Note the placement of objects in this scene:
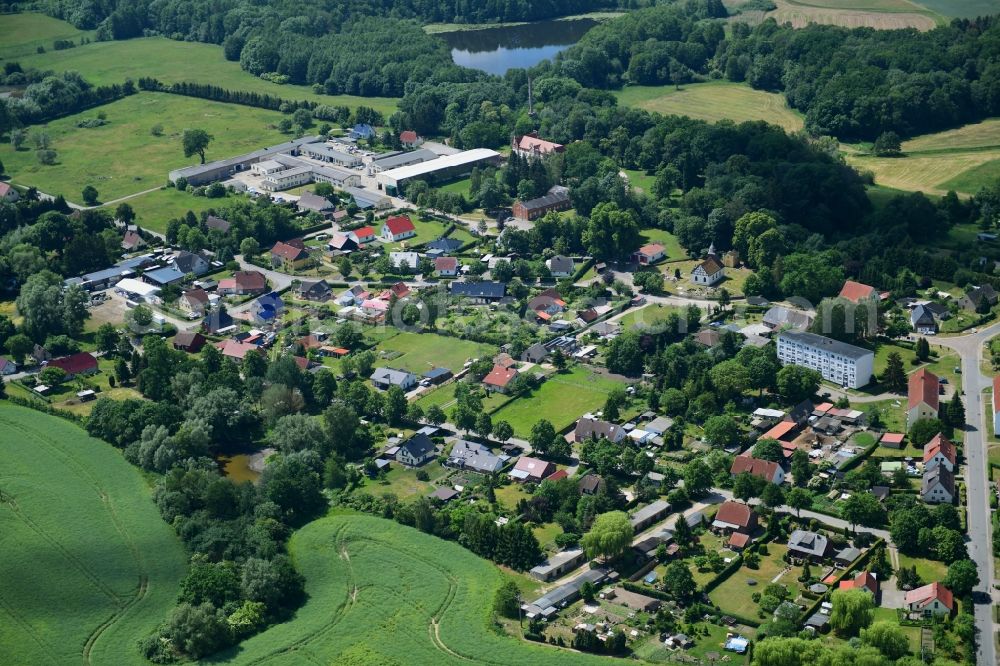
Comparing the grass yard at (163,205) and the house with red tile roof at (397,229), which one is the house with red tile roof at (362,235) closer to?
the house with red tile roof at (397,229)

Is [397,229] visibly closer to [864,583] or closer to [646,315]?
[646,315]

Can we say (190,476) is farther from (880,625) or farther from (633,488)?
(880,625)

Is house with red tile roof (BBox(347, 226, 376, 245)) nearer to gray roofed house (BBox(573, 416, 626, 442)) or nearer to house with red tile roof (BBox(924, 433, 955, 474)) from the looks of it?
gray roofed house (BBox(573, 416, 626, 442))

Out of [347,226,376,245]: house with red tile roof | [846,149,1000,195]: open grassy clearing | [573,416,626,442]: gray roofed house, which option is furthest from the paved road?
[347,226,376,245]: house with red tile roof

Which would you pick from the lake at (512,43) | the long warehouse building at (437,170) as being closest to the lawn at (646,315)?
the long warehouse building at (437,170)

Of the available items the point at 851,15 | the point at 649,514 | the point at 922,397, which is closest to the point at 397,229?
the point at 649,514

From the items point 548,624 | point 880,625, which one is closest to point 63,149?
point 548,624
